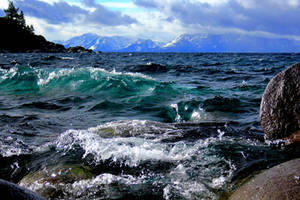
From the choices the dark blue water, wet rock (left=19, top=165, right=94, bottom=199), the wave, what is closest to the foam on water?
the dark blue water

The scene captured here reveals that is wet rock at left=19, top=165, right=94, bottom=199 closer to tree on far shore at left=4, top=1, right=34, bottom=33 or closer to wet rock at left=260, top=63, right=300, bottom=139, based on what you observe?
wet rock at left=260, top=63, right=300, bottom=139

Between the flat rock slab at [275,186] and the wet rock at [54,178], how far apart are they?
5.86 feet

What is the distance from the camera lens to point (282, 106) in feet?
14.8

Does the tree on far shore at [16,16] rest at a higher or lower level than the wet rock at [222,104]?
higher

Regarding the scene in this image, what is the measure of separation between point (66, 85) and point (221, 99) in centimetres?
698

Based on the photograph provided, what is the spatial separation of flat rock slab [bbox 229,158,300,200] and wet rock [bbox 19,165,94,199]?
1786 mm

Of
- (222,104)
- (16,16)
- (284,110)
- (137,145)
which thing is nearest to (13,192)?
(137,145)

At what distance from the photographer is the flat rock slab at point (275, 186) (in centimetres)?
219

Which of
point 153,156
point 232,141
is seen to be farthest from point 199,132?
point 153,156

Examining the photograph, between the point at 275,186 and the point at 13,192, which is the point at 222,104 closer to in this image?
the point at 275,186

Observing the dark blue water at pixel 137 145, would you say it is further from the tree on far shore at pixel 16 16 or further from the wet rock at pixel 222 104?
the tree on far shore at pixel 16 16

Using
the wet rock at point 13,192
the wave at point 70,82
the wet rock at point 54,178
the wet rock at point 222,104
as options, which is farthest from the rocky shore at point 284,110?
the wave at point 70,82

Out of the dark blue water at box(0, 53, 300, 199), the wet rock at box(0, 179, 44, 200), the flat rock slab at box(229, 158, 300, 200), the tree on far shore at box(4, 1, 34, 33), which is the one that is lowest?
the dark blue water at box(0, 53, 300, 199)

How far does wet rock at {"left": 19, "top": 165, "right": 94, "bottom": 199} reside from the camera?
295cm
